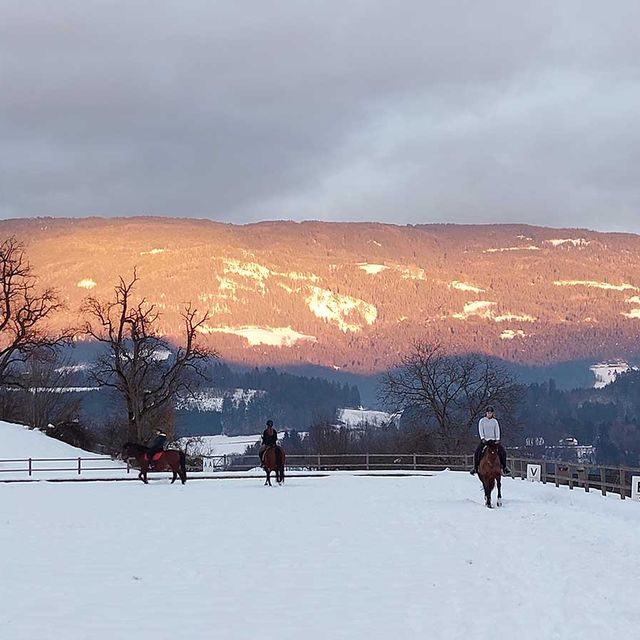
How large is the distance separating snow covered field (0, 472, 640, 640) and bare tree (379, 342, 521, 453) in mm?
47911

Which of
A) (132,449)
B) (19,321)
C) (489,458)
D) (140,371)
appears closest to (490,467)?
(489,458)

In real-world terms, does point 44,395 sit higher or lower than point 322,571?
higher

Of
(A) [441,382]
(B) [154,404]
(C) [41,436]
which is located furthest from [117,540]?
(A) [441,382]

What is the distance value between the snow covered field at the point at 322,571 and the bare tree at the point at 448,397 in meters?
47.9

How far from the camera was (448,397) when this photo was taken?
80.9 m

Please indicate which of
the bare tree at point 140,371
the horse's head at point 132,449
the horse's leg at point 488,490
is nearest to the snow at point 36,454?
the bare tree at point 140,371

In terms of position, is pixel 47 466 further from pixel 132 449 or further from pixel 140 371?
pixel 140 371

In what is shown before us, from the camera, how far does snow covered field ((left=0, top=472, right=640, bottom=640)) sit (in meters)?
12.6

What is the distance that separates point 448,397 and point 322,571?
64981 millimetres

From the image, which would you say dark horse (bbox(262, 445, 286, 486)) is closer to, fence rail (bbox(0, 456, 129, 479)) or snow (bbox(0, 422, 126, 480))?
fence rail (bbox(0, 456, 129, 479))

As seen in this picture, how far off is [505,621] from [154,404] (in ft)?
195

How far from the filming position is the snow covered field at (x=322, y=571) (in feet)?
41.4

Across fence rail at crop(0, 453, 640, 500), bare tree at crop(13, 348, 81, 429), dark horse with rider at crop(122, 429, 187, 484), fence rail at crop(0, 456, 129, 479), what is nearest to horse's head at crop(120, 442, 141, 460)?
dark horse with rider at crop(122, 429, 187, 484)

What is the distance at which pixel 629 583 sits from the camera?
605 inches
